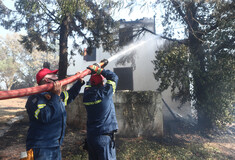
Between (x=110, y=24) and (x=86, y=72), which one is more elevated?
(x=110, y=24)

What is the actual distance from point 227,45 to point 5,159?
759 centimetres

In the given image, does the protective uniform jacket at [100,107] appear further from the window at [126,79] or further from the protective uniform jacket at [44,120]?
the window at [126,79]

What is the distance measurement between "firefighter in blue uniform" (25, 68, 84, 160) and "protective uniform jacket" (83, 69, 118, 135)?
0.60 metres

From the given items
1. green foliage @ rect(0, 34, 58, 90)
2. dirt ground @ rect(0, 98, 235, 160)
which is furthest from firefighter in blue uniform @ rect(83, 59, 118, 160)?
green foliage @ rect(0, 34, 58, 90)

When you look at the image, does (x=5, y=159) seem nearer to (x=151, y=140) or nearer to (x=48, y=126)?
(x=48, y=126)

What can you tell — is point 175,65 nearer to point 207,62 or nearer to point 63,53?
point 207,62

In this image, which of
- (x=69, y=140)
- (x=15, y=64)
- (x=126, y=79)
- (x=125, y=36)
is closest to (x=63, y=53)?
(x=125, y=36)

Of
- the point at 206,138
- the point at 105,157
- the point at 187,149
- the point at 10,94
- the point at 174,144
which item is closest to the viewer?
the point at 10,94

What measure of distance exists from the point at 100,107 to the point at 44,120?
0.96m

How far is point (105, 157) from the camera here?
2607mm

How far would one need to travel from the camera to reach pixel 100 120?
2.75 meters

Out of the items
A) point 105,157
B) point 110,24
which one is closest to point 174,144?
point 105,157

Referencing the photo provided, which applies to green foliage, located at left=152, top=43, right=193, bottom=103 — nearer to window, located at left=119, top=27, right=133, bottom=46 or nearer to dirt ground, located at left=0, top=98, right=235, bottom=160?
dirt ground, located at left=0, top=98, right=235, bottom=160

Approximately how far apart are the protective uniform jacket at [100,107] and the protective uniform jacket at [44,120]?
2.07 ft
